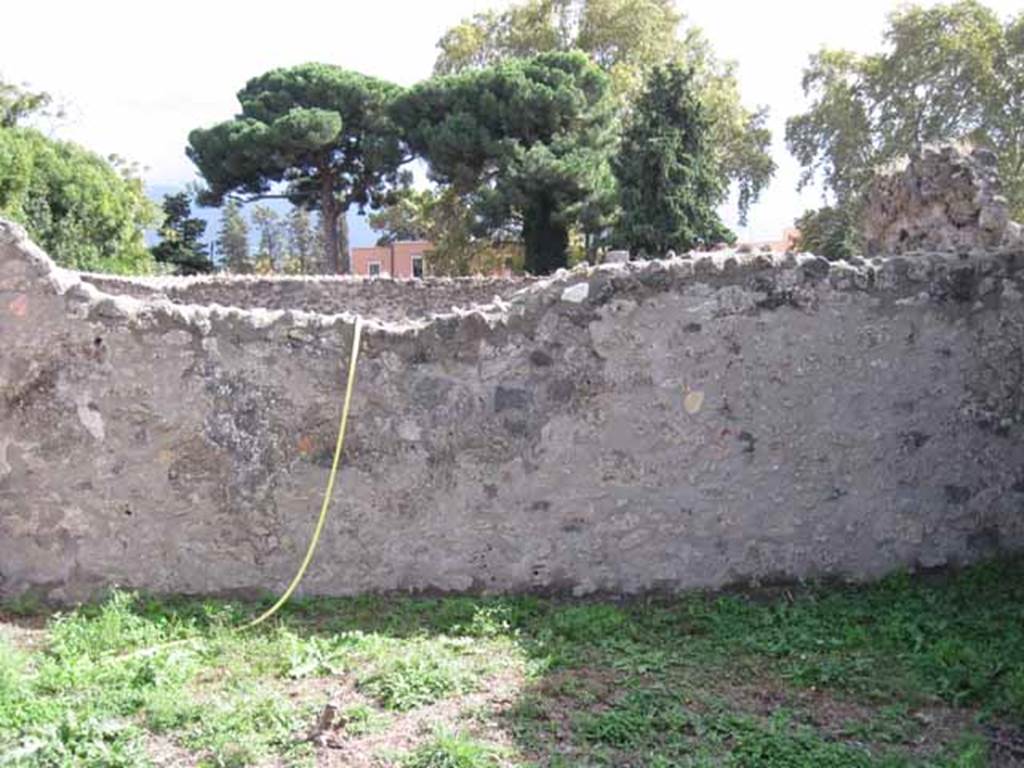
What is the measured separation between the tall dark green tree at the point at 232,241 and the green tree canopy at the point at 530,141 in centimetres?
2147

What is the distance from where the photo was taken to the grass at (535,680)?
10.8 ft

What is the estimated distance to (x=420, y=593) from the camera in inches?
Answer: 192

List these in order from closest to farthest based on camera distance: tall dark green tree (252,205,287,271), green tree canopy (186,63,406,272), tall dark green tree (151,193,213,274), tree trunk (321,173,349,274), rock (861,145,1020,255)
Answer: rock (861,145,1020,255), green tree canopy (186,63,406,272), tree trunk (321,173,349,274), tall dark green tree (151,193,213,274), tall dark green tree (252,205,287,271)

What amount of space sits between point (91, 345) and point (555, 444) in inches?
90.9

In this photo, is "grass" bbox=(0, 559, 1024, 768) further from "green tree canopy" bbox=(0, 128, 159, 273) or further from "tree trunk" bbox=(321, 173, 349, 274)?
"tree trunk" bbox=(321, 173, 349, 274)

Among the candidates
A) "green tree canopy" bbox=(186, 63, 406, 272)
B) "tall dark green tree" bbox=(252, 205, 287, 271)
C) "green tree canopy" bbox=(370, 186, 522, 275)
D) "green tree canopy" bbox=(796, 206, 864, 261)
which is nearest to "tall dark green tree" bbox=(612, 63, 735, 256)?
"green tree canopy" bbox=(796, 206, 864, 261)

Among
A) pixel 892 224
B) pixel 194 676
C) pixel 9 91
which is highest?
pixel 9 91

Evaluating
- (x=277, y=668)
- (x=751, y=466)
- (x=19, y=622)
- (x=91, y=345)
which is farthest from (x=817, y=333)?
(x=19, y=622)

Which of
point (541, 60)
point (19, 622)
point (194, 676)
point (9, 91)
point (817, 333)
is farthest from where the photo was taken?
point (541, 60)

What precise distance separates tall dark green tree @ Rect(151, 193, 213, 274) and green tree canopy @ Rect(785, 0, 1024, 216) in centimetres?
1906

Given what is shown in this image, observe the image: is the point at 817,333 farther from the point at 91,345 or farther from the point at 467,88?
the point at 467,88

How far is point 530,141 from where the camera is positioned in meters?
23.9

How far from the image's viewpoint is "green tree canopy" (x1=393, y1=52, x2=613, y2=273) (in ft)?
74.7

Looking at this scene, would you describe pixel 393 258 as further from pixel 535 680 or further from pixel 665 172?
pixel 535 680
